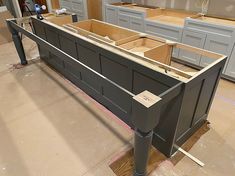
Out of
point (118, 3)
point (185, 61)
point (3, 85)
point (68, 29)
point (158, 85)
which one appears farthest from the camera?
point (118, 3)

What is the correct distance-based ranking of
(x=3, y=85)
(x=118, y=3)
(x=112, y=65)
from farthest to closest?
(x=118, y=3), (x=3, y=85), (x=112, y=65)

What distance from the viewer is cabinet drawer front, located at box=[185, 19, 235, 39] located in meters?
2.75

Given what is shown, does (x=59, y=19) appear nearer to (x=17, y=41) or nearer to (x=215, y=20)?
(x=17, y=41)

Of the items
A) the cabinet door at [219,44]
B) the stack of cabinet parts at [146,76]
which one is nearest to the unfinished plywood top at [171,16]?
the cabinet door at [219,44]

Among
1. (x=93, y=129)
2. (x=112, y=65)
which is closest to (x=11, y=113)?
(x=93, y=129)

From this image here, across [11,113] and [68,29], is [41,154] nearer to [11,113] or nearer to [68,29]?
[11,113]

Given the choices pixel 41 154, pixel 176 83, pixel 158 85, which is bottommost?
pixel 41 154

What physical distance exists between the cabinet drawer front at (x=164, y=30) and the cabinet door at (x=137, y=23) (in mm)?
146

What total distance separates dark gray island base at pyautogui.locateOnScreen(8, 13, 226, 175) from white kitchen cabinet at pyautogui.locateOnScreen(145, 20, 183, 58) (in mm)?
1268

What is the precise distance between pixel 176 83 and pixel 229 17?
250 centimetres

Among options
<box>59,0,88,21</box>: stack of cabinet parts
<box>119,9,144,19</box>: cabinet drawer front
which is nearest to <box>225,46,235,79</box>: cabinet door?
<box>119,9,144,19</box>: cabinet drawer front

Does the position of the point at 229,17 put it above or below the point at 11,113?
above

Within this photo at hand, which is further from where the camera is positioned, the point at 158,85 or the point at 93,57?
the point at 93,57

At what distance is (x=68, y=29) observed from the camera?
265 cm
